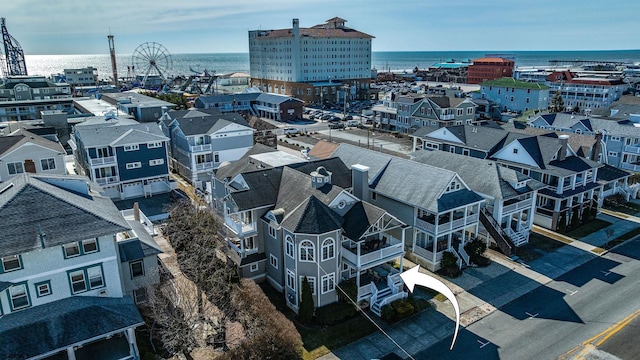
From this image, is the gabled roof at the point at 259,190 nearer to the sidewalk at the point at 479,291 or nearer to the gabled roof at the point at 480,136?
the sidewalk at the point at 479,291

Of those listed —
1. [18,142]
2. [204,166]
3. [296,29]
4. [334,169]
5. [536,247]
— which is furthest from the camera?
[296,29]

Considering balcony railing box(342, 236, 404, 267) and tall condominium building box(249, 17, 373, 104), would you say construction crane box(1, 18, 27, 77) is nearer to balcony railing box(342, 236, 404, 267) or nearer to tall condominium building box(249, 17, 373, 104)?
tall condominium building box(249, 17, 373, 104)

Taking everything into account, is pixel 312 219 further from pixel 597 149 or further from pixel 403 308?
pixel 597 149

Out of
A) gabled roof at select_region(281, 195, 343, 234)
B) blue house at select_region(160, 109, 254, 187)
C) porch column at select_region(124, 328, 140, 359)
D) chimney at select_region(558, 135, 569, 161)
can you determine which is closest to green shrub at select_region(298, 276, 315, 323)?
gabled roof at select_region(281, 195, 343, 234)

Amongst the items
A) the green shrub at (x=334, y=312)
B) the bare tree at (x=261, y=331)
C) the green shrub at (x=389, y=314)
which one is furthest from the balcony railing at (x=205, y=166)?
the green shrub at (x=389, y=314)

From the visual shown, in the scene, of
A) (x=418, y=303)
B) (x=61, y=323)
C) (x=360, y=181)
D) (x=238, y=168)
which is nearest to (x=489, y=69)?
(x=360, y=181)

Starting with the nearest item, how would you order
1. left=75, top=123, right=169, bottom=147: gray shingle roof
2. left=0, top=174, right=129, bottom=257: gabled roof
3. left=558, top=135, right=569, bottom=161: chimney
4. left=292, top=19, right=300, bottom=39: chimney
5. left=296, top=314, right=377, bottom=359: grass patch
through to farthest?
left=0, top=174, right=129, bottom=257: gabled roof → left=296, top=314, right=377, bottom=359: grass patch → left=558, top=135, right=569, bottom=161: chimney → left=75, top=123, right=169, bottom=147: gray shingle roof → left=292, top=19, right=300, bottom=39: chimney
